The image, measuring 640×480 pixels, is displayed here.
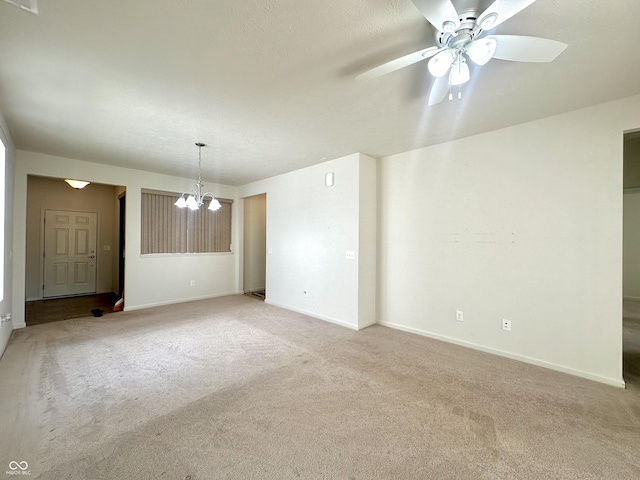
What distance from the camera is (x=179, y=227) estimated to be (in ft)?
18.2

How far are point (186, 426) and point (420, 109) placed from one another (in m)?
3.28

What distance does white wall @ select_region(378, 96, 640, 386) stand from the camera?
8.00 feet

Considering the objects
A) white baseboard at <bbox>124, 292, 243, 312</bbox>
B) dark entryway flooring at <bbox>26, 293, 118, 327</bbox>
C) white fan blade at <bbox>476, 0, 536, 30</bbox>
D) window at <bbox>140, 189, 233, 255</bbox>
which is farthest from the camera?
window at <bbox>140, 189, 233, 255</bbox>

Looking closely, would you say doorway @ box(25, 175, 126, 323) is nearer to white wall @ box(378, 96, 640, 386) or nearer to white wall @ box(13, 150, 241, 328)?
white wall @ box(13, 150, 241, 328)

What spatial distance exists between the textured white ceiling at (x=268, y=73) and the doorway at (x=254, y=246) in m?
3.32

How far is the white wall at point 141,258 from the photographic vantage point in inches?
152

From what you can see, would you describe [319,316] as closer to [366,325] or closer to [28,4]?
[366,325]

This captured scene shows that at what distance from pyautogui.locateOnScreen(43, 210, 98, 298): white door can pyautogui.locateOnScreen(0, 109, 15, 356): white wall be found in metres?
2.71

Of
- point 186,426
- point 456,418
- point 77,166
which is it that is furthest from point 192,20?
point 77,166

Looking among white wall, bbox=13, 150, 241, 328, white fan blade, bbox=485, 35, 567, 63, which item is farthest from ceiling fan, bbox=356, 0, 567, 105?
white wall, bbox=13, 150, 241, 328

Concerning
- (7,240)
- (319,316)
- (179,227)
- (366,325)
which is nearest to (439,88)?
(366,325)

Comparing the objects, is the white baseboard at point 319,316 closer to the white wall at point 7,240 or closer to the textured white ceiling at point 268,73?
the textured white ceiling at point 268,73

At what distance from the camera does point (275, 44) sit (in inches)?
66.8

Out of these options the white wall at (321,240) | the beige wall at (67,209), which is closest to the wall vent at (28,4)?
the white wall at (321,240)
